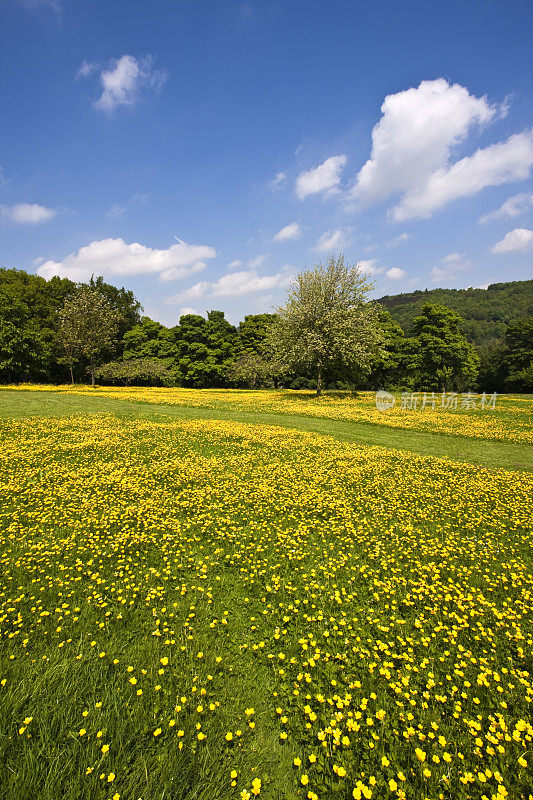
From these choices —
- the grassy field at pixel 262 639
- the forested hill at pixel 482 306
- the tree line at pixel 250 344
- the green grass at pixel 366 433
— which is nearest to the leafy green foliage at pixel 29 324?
the tree line at pixel 250 344

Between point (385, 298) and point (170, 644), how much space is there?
159m

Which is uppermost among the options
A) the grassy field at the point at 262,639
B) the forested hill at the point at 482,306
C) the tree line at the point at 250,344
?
the forested hill at the point at 482,306

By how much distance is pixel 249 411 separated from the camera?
90.6 ft

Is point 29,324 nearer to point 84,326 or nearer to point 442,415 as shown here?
point 84,326

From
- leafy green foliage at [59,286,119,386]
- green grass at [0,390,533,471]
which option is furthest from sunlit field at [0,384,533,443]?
leafy green foliage at [59,286,119,386]

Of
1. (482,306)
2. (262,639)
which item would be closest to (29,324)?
(262,639)

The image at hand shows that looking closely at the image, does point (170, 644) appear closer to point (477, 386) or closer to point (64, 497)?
point (64, 497)

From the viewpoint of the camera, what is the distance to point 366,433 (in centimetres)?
1952

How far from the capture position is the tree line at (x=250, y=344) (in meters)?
37.6

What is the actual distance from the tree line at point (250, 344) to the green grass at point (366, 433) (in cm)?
1481

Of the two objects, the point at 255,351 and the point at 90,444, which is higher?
the point at 255,351

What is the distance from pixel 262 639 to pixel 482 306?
151 m

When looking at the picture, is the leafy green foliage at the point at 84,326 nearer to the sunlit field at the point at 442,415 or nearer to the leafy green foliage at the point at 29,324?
the leafy green foliage at the point at 29,324

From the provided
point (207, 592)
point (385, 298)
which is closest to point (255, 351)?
point (207, 592)
